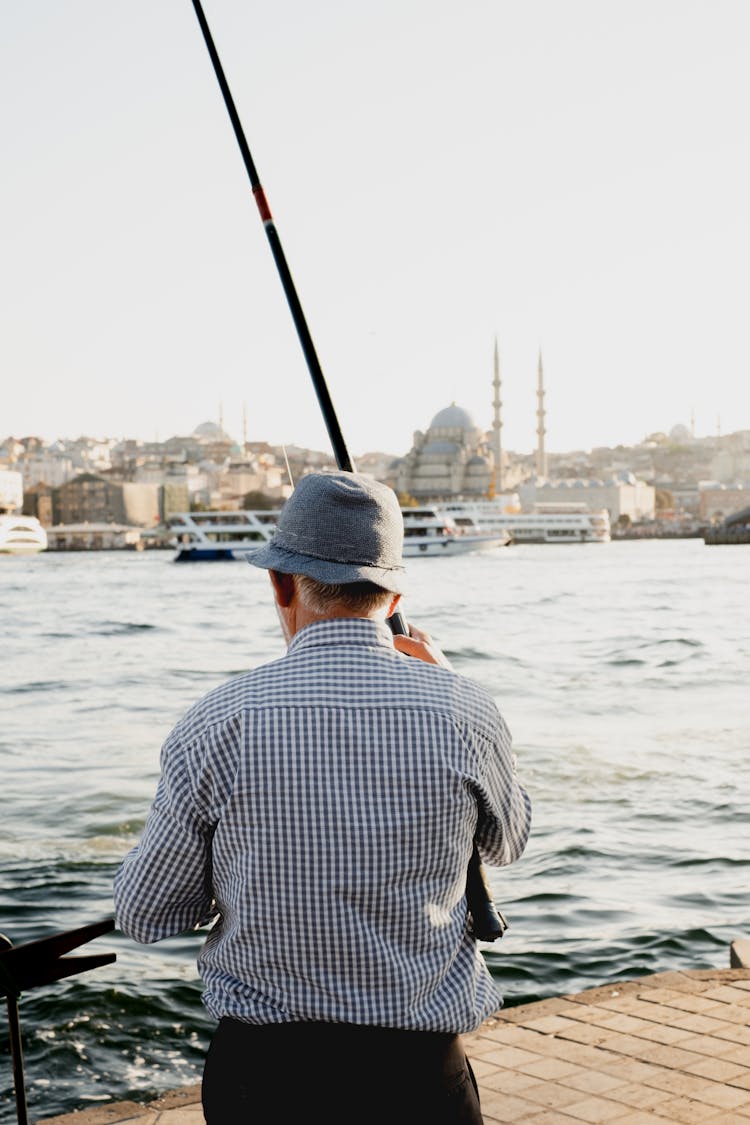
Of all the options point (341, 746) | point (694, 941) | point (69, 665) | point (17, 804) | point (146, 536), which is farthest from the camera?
point (146, 536)

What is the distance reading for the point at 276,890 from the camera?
147 cm

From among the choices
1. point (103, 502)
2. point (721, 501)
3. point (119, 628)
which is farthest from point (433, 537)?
point (721, 501)

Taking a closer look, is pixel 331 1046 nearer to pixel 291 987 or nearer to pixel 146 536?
pixel 291 987

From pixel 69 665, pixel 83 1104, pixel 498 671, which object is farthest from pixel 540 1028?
pixel 69 665

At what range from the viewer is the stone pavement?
2889 mm

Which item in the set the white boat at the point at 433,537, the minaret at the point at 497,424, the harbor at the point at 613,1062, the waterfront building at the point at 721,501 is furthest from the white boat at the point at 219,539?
the waterfront building at the point at 721,501

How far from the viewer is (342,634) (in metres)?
1.51

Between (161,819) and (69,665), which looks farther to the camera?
(69,665)

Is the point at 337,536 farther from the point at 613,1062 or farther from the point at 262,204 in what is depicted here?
the point at 613,1062

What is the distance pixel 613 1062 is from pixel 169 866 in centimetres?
196

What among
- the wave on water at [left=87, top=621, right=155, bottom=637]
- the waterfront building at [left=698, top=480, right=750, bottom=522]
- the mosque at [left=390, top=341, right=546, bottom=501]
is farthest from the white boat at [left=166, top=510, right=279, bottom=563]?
the waterfront building at [left=698, top=480, right=750, bottom=522]

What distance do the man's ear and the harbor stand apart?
1.62m

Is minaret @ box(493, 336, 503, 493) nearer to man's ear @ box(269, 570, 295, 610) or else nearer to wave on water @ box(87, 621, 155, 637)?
wave on water @ box(87, 621, 155, 637)

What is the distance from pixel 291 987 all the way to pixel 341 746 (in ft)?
0.78
